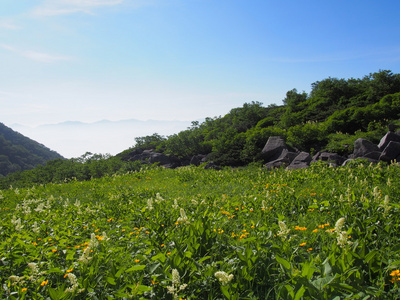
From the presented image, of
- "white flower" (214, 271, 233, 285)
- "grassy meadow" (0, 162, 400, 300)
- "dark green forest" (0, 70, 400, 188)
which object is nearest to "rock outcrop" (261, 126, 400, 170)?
"dark green forest" (0, 70, 400, 188)

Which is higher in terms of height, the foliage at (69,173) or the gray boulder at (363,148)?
the gray boulder at (363,148)

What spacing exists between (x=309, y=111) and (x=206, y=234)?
25.1 meters

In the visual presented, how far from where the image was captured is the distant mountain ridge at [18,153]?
191ft

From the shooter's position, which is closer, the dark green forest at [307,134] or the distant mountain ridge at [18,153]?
the dark green forest at [307,134]

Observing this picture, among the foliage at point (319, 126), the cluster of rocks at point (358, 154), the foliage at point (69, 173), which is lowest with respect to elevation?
the foliage at point (69, 173)

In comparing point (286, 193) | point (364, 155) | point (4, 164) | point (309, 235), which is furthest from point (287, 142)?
point (4, 164)

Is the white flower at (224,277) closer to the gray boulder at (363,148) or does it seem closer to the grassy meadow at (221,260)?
the grassy meadow at (221,260)

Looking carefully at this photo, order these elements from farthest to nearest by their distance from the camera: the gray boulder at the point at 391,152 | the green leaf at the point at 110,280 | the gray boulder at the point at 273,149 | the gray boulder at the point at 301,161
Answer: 1. the gray boulder at the point at 273,149
2. the gray boulder at the point at 301,161
3. the gray boulder at the point at 391,152
4. the green leaf at the point at 110,280

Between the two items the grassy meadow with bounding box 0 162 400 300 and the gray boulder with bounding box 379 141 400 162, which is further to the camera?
the gray boulder with bounding box 379 141 400 162

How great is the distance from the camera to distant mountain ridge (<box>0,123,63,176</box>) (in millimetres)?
58259

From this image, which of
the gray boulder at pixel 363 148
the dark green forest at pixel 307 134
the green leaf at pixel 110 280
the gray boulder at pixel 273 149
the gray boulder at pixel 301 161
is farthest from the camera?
the dark green forest at pixel 307 134

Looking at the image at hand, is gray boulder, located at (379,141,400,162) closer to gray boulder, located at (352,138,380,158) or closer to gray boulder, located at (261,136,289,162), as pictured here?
gray boulder, located at (352,138,380,158)

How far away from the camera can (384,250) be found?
274 cm

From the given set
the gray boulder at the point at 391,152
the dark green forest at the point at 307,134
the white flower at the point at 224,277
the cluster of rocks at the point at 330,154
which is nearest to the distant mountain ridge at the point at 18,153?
the dark green forest at the point at 307,134
